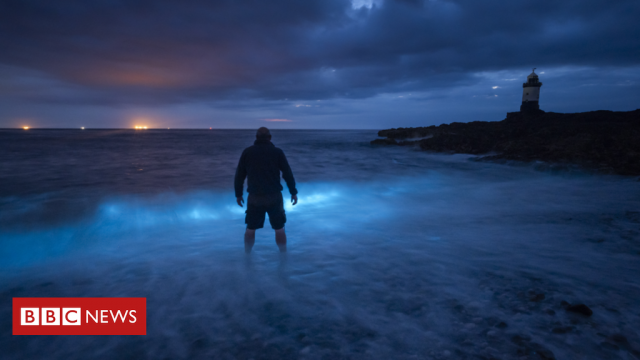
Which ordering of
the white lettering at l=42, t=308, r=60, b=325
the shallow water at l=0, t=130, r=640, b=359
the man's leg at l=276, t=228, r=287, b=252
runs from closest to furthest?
1. the shallow water at l=0, t=130, r=640, b=359
2. the white lettering at l=42, t=308, r=60, b=325
3. the man's leg at l=276, t=228, r=287, b=252

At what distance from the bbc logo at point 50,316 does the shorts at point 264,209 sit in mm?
2666

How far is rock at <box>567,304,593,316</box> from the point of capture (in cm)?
330

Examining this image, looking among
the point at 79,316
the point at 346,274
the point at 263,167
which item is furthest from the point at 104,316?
the point at 346,274

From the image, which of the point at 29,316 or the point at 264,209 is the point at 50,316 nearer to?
the point at 29,316

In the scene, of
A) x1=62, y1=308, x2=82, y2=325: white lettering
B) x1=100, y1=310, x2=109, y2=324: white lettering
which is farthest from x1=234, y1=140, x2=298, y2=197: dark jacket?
x1=62, y1=308, x2=82, y2=325: white lettering

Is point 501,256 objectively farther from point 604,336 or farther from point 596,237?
point 596,237

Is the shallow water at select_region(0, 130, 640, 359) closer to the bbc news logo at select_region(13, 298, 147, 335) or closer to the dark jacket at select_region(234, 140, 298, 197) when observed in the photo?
the bbc news logo at select_region(13, 298, 147, 335)

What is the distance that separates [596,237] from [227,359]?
7599 millimetres

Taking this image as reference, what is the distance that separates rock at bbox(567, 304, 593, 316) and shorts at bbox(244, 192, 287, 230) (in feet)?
14.0

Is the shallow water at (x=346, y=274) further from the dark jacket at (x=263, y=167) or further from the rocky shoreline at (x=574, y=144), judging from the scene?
the rocky shoreline at (x=574, y=144)

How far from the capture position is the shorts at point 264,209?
496 centimetres

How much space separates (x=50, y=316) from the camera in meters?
3.76

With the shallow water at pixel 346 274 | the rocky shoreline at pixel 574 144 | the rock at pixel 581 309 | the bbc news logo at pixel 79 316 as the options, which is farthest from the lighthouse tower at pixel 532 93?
the bbc news logo at pixel 79 316

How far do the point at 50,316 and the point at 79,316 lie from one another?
1.22 feet
